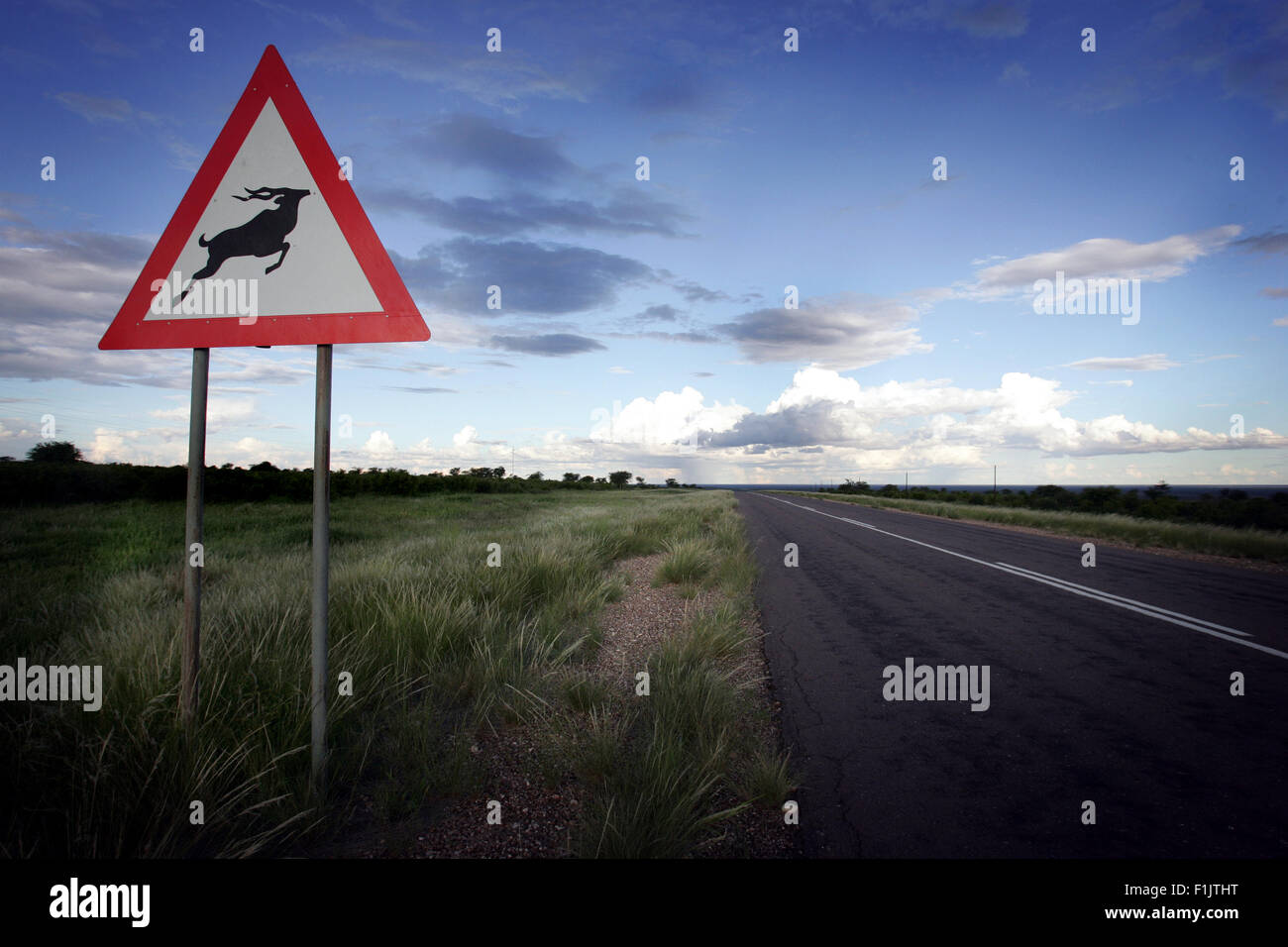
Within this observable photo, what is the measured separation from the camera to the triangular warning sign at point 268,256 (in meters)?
2.51

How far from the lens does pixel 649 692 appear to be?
365 cm

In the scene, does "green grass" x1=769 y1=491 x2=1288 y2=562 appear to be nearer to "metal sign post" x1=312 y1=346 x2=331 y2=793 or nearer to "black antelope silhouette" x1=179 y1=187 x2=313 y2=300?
"metal sign post" x1=312 y1=346 x2=331 y2=793

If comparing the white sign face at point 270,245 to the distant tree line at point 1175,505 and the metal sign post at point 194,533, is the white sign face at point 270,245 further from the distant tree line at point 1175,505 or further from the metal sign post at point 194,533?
the distant tree line at point 1175,505

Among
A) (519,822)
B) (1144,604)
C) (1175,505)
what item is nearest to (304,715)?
(519,822)

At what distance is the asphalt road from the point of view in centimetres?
245

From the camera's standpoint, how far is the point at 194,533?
2369 mm

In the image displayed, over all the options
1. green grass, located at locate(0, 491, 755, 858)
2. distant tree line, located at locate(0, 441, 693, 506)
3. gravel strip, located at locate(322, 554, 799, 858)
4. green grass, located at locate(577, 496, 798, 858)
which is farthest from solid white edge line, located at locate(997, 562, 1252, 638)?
distant tree line, located at locate(0, 441, 693, 506)

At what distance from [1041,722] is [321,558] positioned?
4309 millimetres

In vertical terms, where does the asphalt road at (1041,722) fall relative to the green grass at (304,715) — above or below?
below

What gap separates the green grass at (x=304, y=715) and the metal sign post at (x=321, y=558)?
118 millimetres

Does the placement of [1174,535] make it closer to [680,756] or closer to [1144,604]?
[1144,604]

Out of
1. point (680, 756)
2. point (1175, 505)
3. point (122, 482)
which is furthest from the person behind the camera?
point (1175, 505)

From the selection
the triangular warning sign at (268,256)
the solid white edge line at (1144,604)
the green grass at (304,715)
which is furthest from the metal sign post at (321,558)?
the solid white edge line at (1144,604)
